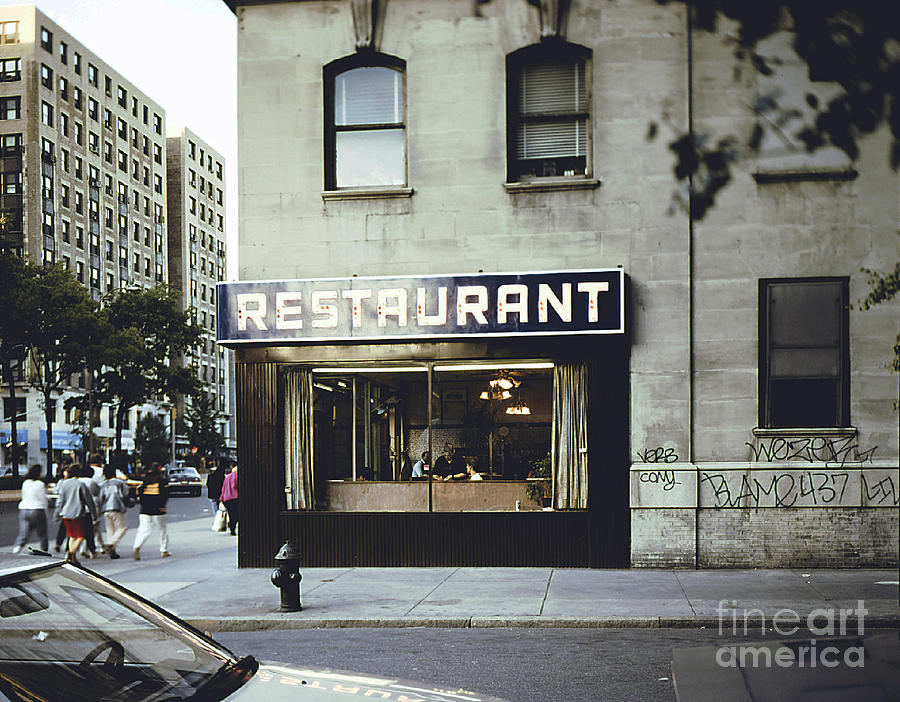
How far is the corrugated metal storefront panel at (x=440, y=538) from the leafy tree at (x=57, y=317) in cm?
3050

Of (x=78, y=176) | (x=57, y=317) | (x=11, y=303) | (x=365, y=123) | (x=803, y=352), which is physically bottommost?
(x=803, y=352)

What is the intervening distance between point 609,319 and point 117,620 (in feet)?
33.3

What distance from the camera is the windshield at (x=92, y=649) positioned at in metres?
3.67

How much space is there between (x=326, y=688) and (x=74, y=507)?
1458 cm

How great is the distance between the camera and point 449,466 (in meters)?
15.0

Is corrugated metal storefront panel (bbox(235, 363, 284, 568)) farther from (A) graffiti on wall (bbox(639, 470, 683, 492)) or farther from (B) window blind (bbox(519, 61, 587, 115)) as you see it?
(B) window blind (bbox(519, 61, 587, 115))

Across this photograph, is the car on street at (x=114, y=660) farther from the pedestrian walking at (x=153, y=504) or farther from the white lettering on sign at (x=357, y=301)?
the pedestrian walking at (x=153, y=504)

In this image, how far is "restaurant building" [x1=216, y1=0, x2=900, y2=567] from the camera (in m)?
14.0

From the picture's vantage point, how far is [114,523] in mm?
18625

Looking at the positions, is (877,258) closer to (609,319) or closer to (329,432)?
(609,319)

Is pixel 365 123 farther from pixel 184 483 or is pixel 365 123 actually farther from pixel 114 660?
pixel 184 483

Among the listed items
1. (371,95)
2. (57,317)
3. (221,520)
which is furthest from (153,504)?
(57,317)

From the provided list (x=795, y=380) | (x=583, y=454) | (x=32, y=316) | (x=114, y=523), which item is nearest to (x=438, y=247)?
(x=583, y=454)

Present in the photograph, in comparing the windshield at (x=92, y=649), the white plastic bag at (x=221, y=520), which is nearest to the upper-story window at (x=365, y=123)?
the windshield at (x=92, y=649)
